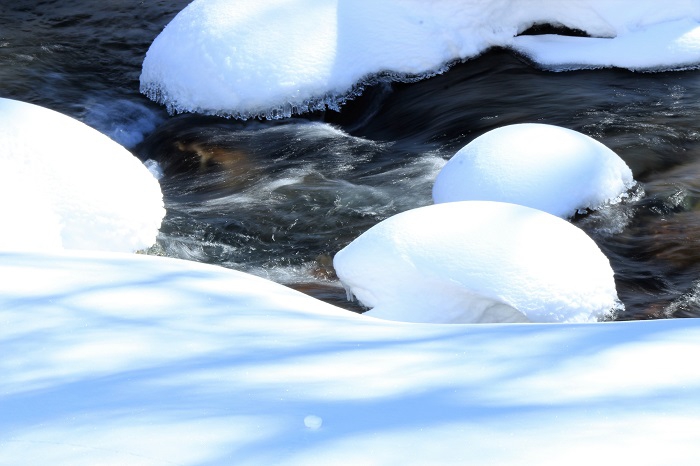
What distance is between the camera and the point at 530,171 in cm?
432

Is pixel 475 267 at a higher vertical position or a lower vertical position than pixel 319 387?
lower

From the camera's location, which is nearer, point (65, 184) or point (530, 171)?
point (65, 184)

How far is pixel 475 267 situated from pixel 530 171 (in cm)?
119

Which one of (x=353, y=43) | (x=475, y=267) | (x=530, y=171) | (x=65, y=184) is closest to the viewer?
(x=475, y=267)

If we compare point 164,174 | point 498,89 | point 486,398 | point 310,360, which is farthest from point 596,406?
point 498,89

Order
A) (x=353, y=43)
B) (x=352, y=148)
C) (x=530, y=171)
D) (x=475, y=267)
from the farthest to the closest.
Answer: (x=353, y=43)
(x=352, y=148)
(x=530, y=171)
(x=475, y=267)

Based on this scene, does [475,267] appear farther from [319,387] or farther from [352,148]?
[352,148]

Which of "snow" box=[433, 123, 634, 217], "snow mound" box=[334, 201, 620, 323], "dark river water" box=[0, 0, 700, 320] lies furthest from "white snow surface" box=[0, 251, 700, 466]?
"snow" box=[433, 123, 634, 217]

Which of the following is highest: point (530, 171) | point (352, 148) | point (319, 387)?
point (319, 387)

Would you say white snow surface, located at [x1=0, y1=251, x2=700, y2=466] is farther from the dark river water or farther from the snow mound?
the dark river water

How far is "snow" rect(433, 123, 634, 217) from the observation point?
4301mm

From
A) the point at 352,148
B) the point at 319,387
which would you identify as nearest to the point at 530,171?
the point at 352,148

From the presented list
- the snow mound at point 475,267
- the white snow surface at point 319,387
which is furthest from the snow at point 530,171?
the white snow surface at point 319,387

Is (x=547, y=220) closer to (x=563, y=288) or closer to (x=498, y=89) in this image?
(x=563, y=288)
